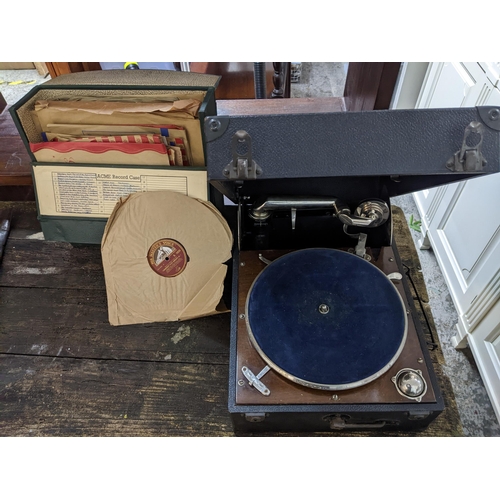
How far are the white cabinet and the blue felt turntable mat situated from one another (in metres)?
0.74

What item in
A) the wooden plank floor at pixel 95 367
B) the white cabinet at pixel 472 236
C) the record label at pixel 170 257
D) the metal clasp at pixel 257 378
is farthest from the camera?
the white cabinet at pixel 472 236

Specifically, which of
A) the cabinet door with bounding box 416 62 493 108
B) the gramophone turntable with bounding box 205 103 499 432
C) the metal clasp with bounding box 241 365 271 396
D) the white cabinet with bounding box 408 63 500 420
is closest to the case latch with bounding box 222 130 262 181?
the gramophone turntable with bounding box 205 103 499 432

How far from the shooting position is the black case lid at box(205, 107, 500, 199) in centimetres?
83

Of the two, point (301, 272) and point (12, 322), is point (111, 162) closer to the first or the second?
point (12, 322)

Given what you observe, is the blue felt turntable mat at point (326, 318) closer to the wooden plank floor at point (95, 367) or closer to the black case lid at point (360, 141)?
the wooden plank floor at point (95, 367)

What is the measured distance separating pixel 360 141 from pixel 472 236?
1134mm

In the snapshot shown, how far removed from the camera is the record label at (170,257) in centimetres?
123

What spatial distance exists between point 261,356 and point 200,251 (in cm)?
40

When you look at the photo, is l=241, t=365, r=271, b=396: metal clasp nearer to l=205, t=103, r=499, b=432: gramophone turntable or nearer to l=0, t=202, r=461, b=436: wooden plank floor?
l=205, t=103, r=499, b=432: gramophone turntable

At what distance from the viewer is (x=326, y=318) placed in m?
1.01

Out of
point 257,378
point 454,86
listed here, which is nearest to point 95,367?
point 257,378

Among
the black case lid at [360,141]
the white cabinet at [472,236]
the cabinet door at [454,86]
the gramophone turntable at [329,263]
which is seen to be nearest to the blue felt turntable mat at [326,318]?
the gramophone turntable at [329,263]

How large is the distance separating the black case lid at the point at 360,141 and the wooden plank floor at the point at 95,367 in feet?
1.92

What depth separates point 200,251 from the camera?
1236 mm
